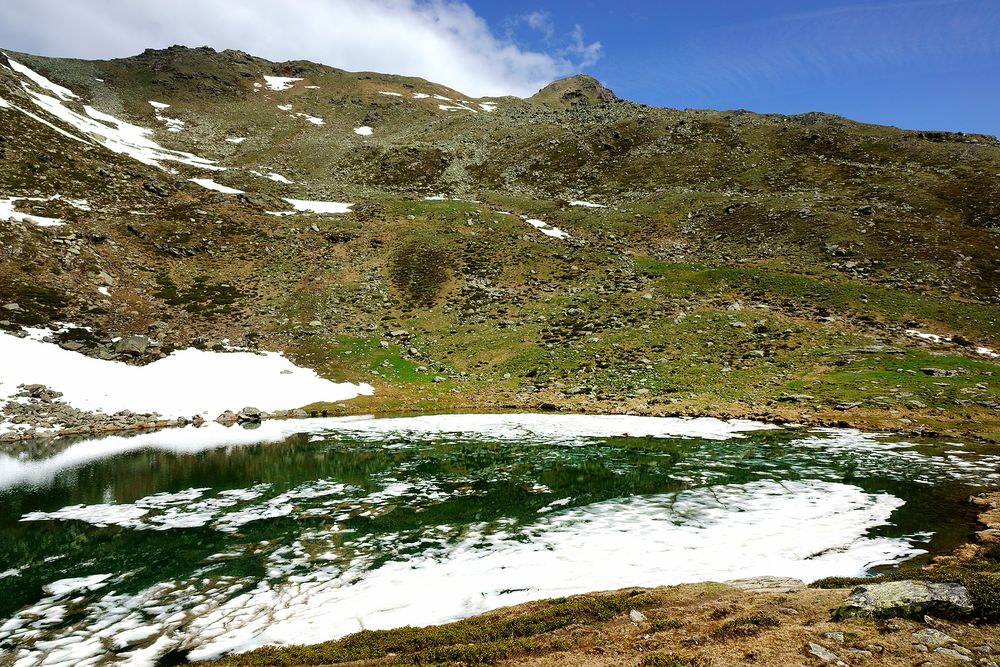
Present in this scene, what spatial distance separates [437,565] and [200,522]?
31.7ft

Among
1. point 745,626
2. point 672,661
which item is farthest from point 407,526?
point 745,626

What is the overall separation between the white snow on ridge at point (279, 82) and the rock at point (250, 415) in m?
153

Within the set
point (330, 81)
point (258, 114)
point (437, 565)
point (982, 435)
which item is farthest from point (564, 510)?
point (330, 81)

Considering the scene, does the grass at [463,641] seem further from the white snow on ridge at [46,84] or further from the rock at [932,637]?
the white snow on ridge at [46,84]

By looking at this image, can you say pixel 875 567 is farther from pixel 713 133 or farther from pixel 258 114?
pixel 258 114

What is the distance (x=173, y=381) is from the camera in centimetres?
4031

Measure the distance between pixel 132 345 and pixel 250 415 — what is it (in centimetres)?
1407

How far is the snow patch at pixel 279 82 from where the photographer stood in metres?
158

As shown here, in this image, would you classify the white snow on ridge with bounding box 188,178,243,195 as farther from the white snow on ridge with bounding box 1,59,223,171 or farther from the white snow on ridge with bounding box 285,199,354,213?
the white snow on ridge with bounding box 1,59,223,171

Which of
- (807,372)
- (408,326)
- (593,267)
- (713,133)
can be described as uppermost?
(713,133)

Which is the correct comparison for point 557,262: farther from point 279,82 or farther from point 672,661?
point 279,82

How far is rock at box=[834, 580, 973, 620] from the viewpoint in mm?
8047

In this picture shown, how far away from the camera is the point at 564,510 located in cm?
1805

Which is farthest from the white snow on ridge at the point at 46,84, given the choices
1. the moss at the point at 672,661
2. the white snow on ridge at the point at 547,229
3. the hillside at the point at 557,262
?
the moss at the point at 672,661
